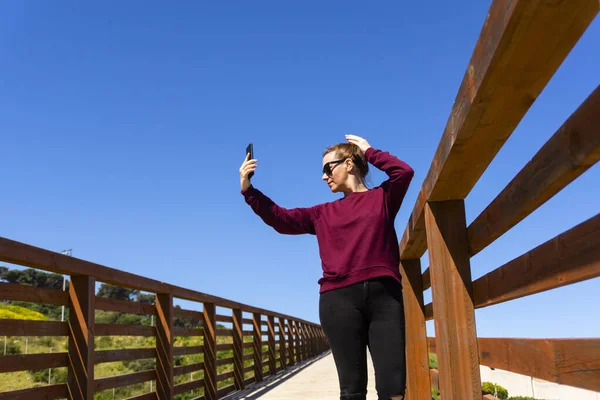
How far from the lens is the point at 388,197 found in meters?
2.62

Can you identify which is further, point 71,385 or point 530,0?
point 71,385

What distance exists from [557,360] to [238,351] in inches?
297

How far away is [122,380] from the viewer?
473 cm

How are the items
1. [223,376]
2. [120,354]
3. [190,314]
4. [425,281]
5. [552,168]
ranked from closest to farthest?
1. [552,168]
2. [425,281]
3. [120,354]
4. [190,314]
5. [223,376]

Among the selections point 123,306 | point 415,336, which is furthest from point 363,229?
point 123,306

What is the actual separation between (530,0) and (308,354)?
18.4 metres

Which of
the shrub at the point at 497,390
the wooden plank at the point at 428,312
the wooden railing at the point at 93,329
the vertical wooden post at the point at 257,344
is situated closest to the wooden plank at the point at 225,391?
the wooden railing at the point at 93,329

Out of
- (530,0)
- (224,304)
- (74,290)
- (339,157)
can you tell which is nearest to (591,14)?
(530,0)

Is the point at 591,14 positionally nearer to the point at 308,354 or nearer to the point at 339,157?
the point at 339,157

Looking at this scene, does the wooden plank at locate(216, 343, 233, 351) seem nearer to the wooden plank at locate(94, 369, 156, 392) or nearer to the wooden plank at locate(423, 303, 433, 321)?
the wooden plank at locate(94, 369, 156, 392)

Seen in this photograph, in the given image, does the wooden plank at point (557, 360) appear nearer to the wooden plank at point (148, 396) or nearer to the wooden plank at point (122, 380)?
the wooden plank at point (122, 380)

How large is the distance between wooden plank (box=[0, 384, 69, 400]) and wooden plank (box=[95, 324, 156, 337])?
0.57 meters

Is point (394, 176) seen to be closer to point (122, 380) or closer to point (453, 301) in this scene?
point (453, 301)

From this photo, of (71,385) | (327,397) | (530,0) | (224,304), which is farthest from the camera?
(224,304)
